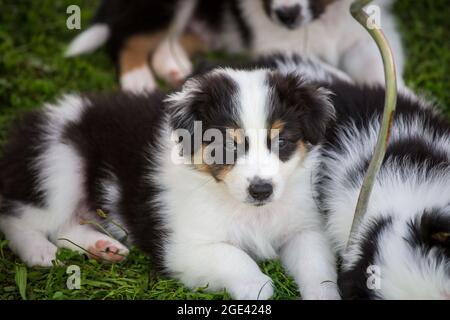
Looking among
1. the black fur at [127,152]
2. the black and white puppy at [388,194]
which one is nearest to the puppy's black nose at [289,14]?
the black and white puppy at [388,194]

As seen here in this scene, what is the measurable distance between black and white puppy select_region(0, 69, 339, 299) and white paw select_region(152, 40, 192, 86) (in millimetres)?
1490

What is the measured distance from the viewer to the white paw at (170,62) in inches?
241

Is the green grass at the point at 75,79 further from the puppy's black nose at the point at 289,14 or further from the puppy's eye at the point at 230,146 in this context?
the puppy's black nose at the point at 289,14

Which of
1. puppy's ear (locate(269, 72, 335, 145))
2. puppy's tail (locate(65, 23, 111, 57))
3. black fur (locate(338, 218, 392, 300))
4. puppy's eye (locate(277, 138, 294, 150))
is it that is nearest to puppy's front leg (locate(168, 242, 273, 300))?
black fur (locate(338, 218, 392, 300))

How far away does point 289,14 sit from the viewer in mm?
5430

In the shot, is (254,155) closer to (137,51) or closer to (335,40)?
(335,40)

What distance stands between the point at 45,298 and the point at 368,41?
10.7 ft

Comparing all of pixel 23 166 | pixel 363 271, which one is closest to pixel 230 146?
pixel 363 271

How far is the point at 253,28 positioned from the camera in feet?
20.2

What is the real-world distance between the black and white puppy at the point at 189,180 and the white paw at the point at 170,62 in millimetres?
1490

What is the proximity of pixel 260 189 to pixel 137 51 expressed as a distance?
3.00 meters

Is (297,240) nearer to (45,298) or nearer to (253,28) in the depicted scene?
(45,298)
